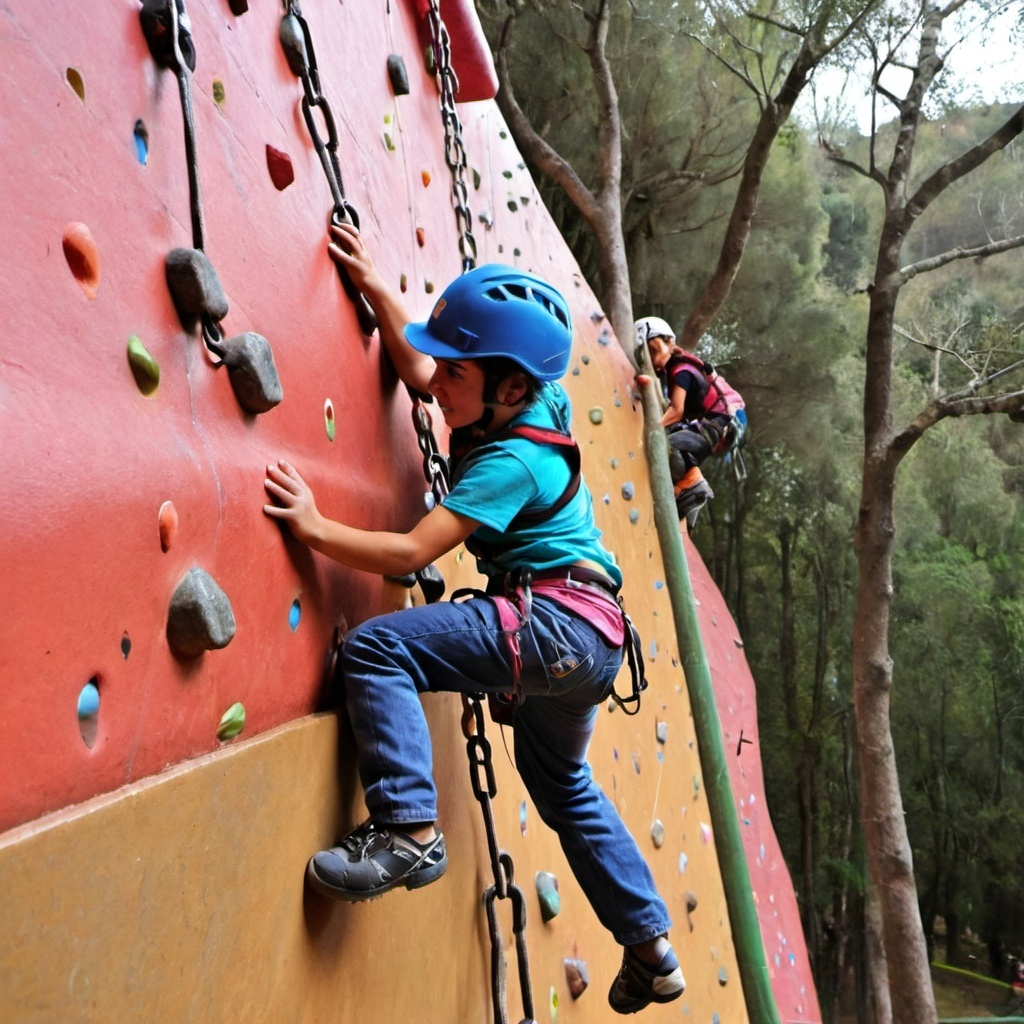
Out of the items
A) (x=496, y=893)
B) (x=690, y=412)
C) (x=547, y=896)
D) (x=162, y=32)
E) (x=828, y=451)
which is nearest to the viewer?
(x=162, y=32)

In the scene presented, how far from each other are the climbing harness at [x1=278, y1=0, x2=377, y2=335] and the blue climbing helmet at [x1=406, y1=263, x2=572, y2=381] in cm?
19

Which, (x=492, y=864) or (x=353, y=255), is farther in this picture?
(x=492, y=864)

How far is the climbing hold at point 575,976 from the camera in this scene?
2.52m

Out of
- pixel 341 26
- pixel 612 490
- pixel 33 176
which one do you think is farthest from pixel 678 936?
pixel 33 176

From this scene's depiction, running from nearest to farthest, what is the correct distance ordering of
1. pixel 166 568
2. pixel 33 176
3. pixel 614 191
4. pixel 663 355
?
1. pixel 33 176
2. pixel 166 568
3. pixel 663 355
4. pixel 614 191

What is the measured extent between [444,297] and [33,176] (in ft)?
3.01

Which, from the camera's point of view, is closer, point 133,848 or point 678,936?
point 133,848

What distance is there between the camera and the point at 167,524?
40.9 inches

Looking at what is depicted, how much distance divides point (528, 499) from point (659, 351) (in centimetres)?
410

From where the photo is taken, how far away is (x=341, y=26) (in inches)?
77.5

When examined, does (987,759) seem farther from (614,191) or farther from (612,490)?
(612,490)

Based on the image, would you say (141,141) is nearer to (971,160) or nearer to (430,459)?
(430,459)

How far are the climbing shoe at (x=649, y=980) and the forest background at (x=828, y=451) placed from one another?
270 inches

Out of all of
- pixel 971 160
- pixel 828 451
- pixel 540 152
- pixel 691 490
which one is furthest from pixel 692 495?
pixel 828 451
